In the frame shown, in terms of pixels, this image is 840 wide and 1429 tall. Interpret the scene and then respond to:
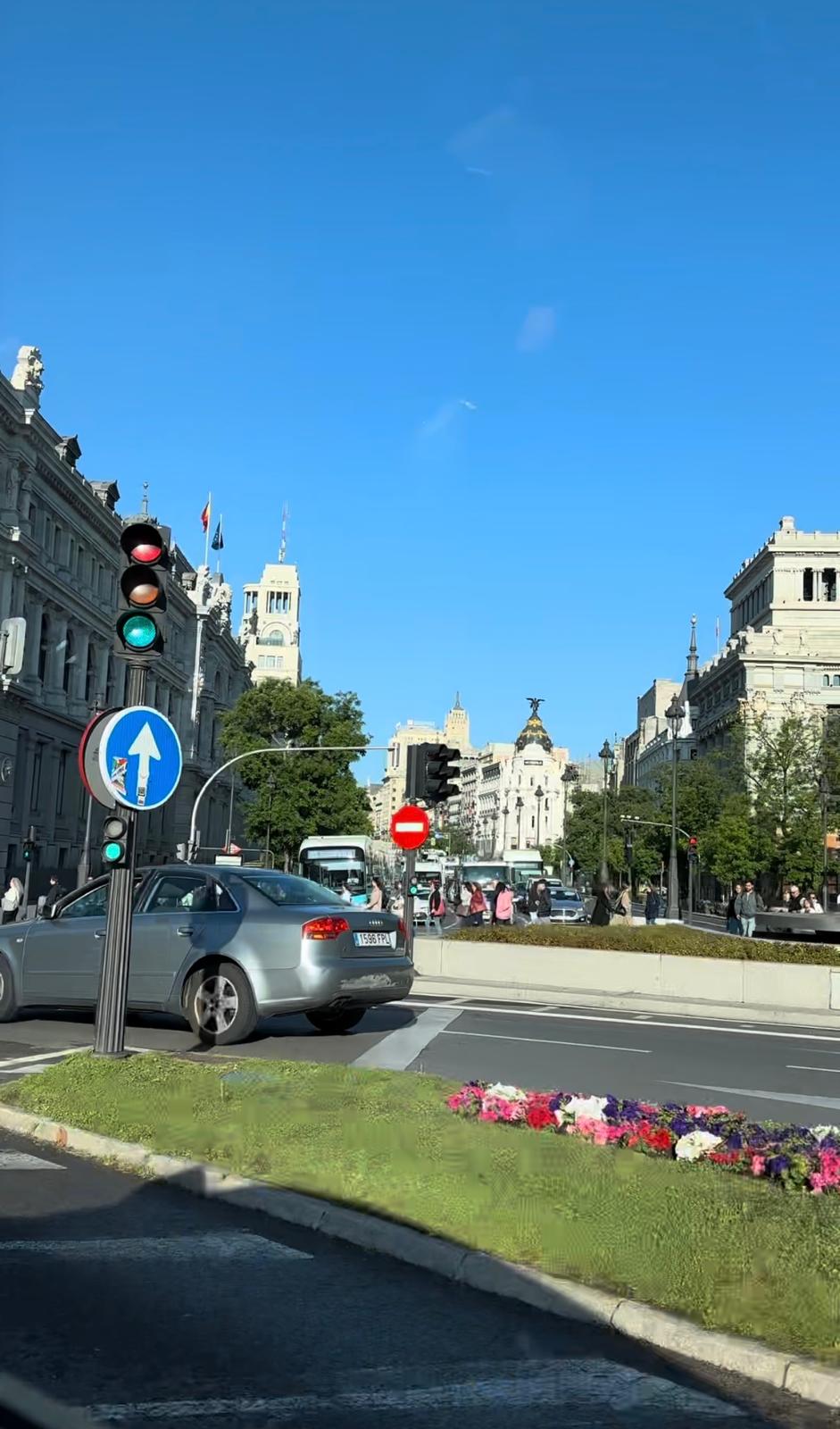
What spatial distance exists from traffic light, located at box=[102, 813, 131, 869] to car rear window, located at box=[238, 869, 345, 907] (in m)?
3.07

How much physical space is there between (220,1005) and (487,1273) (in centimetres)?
716

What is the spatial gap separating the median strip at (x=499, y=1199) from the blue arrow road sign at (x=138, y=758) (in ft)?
6.47

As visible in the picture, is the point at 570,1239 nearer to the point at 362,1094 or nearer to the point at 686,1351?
the point at 686,1351

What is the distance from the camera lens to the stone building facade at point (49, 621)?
159ft

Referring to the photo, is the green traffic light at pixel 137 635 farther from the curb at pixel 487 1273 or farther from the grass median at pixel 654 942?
the grass median at pixel 654 942

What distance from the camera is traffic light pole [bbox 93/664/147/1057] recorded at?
909 cm

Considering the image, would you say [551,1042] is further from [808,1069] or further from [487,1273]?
[487,1273]

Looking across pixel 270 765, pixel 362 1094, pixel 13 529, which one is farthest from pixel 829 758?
pixel 362 1094

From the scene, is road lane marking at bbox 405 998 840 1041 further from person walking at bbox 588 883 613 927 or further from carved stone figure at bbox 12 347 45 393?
carved stone figure at bbox 12 347 45 393

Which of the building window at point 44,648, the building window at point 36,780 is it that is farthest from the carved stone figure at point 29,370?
the building window at point 36,780

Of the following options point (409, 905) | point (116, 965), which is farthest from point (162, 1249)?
point (409, 905)

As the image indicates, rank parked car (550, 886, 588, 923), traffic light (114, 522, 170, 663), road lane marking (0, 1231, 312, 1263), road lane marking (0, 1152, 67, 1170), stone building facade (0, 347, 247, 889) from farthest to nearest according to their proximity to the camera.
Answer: parked car (550, 886, 588, 923) → stone building facade (0, 347, 247, 889) → traffic light (114, 522, 170, 663) → road lane marking (0, 1152, 67, 1170) → road lane marking (0, 1231, 312, 1263)

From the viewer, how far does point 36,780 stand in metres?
53.3

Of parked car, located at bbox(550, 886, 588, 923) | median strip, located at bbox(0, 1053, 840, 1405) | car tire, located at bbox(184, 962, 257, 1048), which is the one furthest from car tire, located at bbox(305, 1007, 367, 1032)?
parked car, located at bbox(550, 886, 588, 923)
